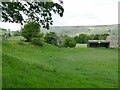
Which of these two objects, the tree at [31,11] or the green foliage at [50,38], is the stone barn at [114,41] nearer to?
the green foliage at [50,38]

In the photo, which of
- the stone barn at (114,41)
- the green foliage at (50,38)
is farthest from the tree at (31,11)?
the stone barn at (114,41)

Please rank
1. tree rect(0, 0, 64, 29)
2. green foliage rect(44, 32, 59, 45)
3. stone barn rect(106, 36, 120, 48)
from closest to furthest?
tree rect(0, 0, 64, 29), green foliage rect(44, 32, 59, 45), stone barn rect(106, 36, 120, 48)

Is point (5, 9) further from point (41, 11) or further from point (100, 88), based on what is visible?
point (100, 88)

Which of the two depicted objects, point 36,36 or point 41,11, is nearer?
point 41,11

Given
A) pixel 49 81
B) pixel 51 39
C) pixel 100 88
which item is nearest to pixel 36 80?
pixel 49 81

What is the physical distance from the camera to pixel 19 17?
12.3 metres

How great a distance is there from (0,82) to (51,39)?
7409 cm

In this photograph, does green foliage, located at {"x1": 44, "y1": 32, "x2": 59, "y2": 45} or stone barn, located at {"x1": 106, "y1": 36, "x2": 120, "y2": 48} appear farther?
stone barn, located at {"x1": 106, "y1": 36, "x2": 120, "y2": 48}

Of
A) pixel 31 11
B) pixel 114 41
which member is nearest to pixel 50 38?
pixel 114 41

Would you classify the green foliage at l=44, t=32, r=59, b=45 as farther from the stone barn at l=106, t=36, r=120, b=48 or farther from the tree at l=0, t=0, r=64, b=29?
the tree at l=0, t=0, r=64, b=29

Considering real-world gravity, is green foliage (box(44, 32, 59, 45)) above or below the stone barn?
above

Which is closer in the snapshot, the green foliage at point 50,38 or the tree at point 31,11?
the tree at point 31,11

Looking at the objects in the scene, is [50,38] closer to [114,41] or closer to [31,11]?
[114,41]

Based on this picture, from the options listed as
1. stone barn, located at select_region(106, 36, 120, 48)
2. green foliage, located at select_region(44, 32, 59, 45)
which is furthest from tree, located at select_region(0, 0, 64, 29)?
stone barn, located at select_region(106, 36, 120, 48)
